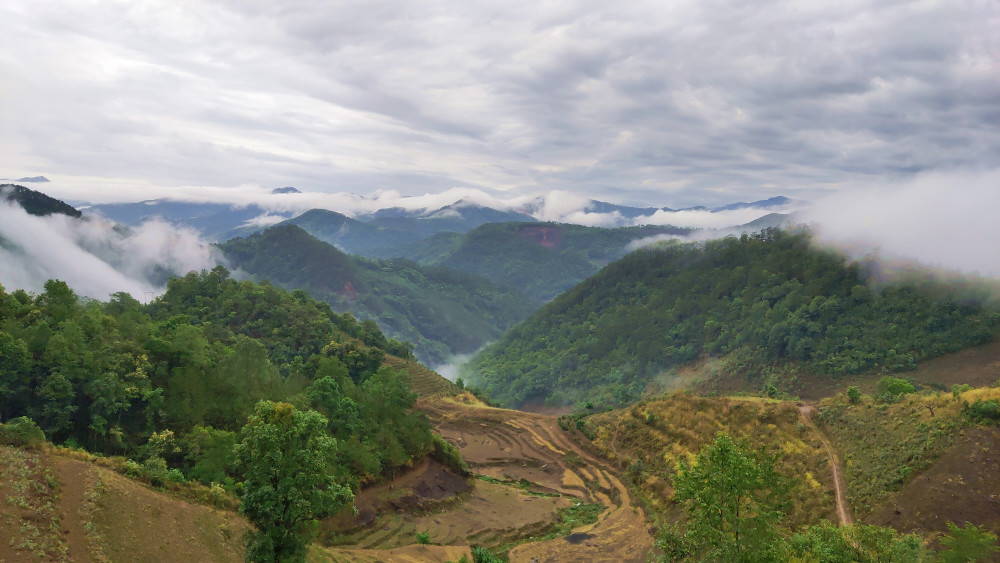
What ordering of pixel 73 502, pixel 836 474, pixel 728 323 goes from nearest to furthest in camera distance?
pixel 73 502 → pixel 836 474 → pixel 728 323

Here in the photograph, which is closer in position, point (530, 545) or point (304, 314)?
point (530, 545)

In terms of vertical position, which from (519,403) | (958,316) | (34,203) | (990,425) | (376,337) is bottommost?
(519,403)

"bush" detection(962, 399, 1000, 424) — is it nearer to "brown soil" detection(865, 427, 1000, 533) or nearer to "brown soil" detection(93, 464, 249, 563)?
"brown soil" detection(865, 427, 1000, 533)

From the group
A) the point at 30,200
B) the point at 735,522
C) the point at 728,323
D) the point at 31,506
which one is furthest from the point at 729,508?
the point at 30,200

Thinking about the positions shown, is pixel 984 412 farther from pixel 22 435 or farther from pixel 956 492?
pixel 22 435

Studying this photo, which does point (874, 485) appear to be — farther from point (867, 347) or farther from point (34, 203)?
point (34, 203)

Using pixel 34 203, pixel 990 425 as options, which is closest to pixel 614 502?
pixel 990 425

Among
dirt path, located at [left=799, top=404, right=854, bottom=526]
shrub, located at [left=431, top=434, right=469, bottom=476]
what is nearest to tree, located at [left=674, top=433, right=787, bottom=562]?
dirt path, located at [left=799, top=404, right=854, bottom=526]
